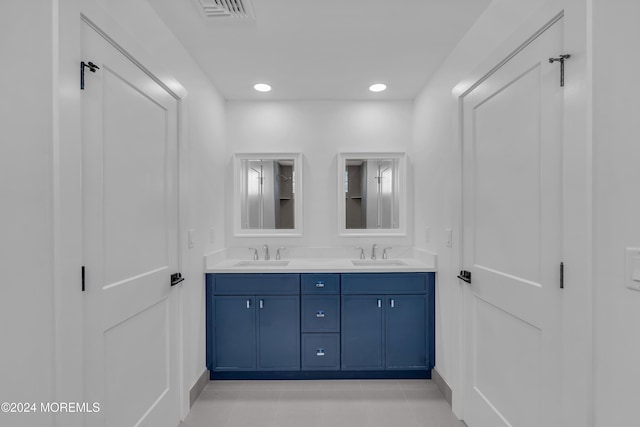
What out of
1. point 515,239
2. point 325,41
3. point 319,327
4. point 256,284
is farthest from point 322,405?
point 325,41

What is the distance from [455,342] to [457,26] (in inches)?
76.8

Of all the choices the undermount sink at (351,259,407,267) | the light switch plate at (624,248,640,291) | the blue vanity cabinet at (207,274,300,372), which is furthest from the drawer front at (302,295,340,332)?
the light switch plate at (624,248,640,291)

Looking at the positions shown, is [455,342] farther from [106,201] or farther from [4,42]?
[4,42]

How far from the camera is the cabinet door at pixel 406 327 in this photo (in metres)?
2.56

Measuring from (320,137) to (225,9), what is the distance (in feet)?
5.09

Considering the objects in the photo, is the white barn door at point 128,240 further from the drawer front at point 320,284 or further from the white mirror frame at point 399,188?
the white mirror frame at point 399,188

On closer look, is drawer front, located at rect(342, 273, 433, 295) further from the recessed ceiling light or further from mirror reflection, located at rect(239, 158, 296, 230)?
the recessed ceiling light

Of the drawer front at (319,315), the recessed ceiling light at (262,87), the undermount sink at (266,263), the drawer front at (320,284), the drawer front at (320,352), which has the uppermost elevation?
the recessed ceiling light at (262,87)

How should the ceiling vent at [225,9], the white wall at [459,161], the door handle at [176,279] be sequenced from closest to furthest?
the white wall at [459,161]
the ceiling vent at [225,9]
the door handle at [176,279]

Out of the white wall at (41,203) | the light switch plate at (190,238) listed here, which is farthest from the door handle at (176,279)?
the white wall at (41,203)

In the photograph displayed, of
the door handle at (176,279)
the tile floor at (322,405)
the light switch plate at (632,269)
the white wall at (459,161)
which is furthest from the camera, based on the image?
the tile floor at (322,405)

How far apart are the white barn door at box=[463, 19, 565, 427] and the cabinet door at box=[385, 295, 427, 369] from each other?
0.62m

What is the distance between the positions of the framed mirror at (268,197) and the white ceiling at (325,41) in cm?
67

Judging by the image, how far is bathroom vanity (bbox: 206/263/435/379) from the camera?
8.36 ft
